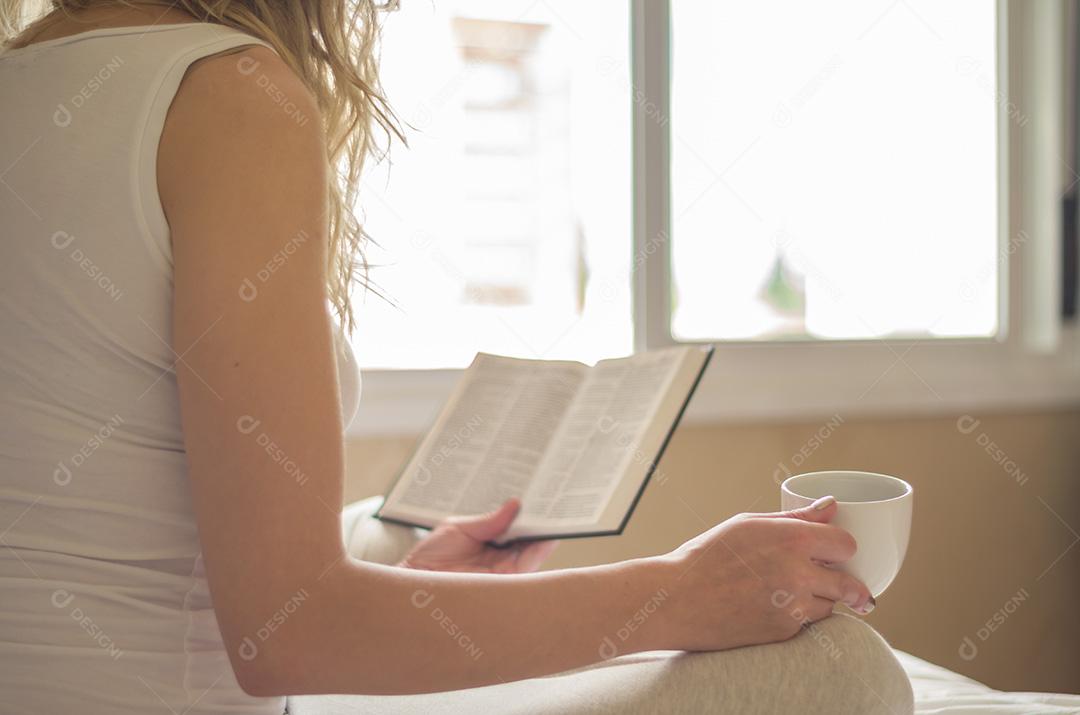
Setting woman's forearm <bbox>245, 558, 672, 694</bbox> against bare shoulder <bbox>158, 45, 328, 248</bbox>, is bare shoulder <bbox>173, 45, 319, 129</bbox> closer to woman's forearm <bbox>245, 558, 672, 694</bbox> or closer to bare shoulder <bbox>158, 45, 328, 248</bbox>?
bare shoulder <bbox>158, 45, 328, 248</bbox>

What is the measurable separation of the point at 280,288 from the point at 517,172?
1.33 metres

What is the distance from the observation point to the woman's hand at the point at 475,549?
100cm

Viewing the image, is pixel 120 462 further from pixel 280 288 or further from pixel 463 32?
pixel 463 32

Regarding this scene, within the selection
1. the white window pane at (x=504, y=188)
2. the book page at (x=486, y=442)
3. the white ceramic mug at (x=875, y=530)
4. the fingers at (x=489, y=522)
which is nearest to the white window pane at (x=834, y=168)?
the white window pane at (x=504, y=188)

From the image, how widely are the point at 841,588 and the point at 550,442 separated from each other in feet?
1.42

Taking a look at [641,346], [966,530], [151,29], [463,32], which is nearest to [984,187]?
[966,530]

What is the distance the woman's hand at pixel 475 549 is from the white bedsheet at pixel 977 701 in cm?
41

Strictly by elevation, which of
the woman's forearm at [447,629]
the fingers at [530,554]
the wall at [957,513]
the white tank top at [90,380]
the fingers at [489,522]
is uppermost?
the white tank top at [90,380]

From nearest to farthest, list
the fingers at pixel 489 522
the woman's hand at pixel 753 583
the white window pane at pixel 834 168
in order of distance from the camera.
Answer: the woman's hand at pixel 753 583 → the fingers at pixel 489 522 → the white window pane at pixel 834 168

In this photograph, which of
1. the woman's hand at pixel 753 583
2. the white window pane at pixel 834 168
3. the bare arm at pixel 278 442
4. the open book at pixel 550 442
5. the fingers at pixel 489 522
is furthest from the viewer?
the white window pane at pixel 834 168

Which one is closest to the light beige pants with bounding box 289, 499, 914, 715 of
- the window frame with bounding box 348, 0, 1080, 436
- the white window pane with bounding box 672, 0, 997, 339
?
the window frame with bounding box 348, 0, 1080, 436

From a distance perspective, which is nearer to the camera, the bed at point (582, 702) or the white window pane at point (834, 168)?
the bed at point (582, 702)

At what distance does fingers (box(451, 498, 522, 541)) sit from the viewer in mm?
997

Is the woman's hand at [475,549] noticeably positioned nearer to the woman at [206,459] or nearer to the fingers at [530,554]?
the fingers at [530,554]
